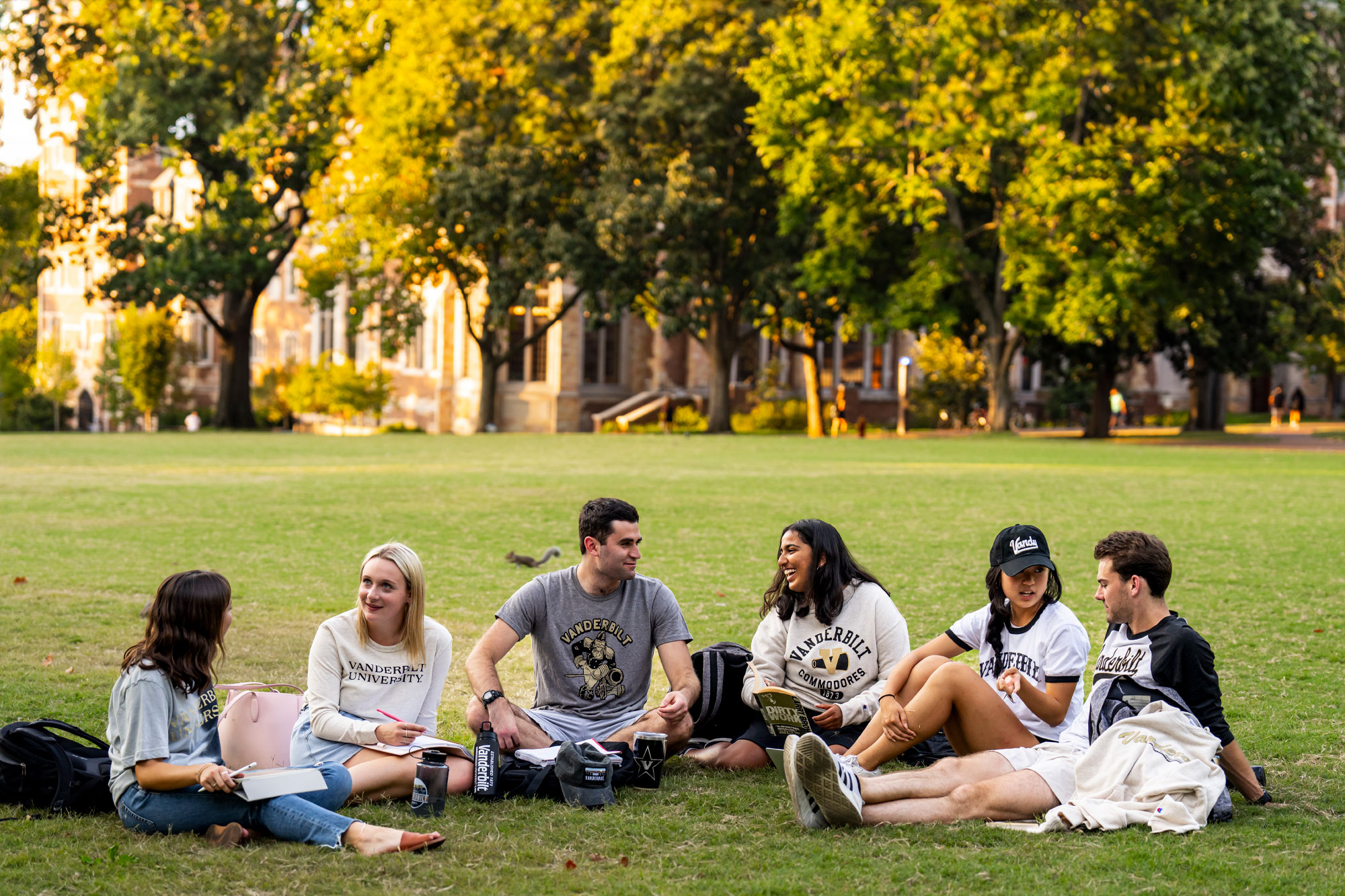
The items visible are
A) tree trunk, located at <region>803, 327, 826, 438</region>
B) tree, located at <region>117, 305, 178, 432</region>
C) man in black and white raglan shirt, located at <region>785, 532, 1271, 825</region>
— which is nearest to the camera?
man in black and white raglan shirt, located at <region>785, 532, 1271, 825</region>

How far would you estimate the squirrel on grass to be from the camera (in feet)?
43.0

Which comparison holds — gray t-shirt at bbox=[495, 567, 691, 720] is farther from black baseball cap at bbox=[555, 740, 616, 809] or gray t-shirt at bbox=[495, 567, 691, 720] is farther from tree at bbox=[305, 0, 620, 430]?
tree at bbox=[305, 0, 620, 430]

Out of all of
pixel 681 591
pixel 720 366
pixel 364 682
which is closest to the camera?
pixel 364 682

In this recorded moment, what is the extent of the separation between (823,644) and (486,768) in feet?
5.54

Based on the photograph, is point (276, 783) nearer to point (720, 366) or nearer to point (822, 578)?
point (822, 578)

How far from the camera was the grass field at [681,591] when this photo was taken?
4957 millimetres

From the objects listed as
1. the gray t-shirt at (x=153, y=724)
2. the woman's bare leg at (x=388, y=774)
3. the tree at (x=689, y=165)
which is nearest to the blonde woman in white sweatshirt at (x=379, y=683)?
the woman's bare leg at (x=388, y=774)

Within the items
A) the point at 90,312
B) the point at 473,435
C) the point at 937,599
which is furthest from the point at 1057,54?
the point at 90,312

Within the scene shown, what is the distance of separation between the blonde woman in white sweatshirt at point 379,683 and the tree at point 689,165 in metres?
35.3

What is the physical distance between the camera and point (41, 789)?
558 centimetres

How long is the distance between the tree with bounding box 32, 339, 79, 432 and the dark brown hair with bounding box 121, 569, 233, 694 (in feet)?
196

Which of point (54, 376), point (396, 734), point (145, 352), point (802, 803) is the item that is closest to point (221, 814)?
point (396, 734)

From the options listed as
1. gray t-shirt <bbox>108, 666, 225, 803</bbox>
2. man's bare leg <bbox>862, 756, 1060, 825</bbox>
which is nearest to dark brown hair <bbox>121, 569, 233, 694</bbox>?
gray t-shirt <bbox>108, 666, 225, 803</bbox>

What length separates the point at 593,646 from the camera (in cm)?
669
